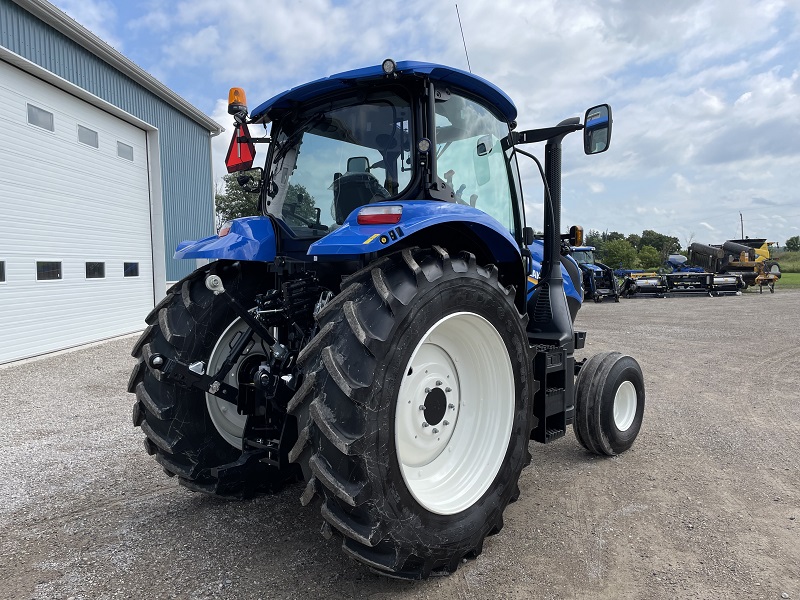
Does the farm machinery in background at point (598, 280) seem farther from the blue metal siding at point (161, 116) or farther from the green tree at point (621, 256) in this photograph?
the green tree at point (621, 256)

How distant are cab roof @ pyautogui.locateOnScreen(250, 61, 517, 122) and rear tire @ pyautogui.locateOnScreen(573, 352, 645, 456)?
201cm

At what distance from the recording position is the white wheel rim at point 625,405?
4199 millimetres

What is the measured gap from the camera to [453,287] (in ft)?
8.14

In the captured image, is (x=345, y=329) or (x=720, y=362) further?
(x=720, y=362)

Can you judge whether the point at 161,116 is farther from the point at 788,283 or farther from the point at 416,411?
the point at 788,283

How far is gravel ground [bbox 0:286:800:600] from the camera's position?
2.48 meters

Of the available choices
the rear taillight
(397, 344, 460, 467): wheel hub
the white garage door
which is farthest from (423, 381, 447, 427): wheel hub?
the white garage door

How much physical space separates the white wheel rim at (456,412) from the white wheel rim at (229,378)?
1.11m

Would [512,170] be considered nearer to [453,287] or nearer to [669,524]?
[453,287]

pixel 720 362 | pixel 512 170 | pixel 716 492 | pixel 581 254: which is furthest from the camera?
pixel 581 254

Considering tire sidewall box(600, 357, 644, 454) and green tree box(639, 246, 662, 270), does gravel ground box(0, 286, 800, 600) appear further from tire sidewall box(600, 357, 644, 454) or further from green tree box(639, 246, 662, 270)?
green tree box(639, 246, 662, 270)

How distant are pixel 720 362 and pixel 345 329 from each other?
783 cm

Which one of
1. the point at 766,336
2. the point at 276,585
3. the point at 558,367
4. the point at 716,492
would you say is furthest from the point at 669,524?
the point at 766,336

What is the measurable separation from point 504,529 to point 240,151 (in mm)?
2736
